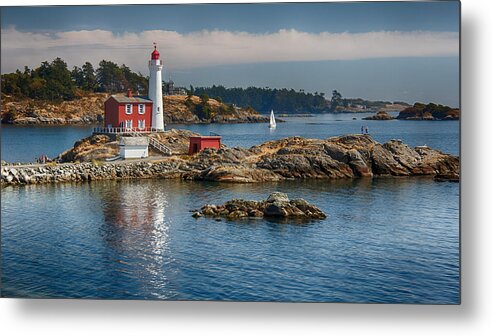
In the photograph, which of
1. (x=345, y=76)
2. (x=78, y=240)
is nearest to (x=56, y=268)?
(x=78, y=240)

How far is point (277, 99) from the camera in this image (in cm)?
922

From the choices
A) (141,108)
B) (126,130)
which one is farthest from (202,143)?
(126,130)

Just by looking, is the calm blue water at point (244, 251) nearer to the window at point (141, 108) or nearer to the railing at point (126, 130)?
the railing at point (126, 130)

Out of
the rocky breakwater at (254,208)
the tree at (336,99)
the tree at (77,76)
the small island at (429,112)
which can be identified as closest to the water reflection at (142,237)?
the rocky breakwater at (254,208)

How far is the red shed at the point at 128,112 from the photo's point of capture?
1059 centimetres

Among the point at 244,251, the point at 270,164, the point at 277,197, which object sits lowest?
the point at 244,251

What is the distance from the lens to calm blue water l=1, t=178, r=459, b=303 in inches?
315

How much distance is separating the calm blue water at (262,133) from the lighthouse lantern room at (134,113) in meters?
0.48

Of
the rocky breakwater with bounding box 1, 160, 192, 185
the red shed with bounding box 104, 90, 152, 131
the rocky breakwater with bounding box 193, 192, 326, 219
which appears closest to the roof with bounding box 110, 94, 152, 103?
the red shed with bounding box 104, 90, 152, 131

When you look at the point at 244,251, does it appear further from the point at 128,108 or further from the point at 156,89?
the point at 128,108

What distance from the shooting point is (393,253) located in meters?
8.23

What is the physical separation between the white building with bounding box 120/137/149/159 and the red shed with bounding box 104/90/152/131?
0.90 ft

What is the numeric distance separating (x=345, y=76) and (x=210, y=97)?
1730mm

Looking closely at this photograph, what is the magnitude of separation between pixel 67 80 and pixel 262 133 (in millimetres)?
2585
